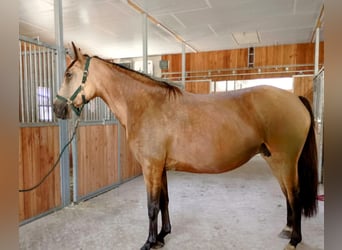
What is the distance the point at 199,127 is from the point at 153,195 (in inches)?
25.5

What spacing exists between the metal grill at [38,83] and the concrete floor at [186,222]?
1.07 metres

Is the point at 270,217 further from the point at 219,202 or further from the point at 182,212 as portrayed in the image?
the point at 182,212

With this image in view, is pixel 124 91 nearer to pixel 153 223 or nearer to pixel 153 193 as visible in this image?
pixel 153 193

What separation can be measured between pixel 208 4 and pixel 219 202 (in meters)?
2.91

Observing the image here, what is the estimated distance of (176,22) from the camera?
4.58m

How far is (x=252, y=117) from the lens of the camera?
6.34 feet

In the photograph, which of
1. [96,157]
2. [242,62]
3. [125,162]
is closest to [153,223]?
[96,157]

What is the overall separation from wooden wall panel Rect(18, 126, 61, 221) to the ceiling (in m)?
2.00

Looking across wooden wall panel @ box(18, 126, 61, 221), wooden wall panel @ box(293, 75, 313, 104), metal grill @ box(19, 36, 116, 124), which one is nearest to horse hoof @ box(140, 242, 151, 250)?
wooden wall panel @ box(18, 126, 61, 221)

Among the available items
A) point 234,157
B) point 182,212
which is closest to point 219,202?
point 182,212

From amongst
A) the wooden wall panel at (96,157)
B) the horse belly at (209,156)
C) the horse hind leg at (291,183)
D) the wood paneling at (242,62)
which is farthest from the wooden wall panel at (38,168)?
the wood paneling at (242,62)

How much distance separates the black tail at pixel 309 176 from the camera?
200 cm

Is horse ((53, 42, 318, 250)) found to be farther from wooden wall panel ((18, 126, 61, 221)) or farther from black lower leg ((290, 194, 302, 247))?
wooden wall panel ((18, 126, 61, 221))

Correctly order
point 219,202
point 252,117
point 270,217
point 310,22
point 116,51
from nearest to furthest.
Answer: point 252,117, point 270,217, point 219,202, point 310,22, point 116,51
